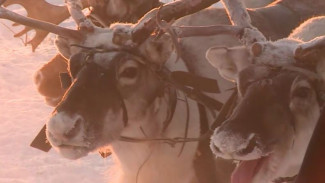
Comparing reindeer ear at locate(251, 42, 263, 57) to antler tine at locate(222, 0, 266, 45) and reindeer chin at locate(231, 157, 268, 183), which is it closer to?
antler tine at locate(222, 0, 266, 45)

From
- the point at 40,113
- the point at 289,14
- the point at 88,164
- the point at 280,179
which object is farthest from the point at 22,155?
the point at 280,179

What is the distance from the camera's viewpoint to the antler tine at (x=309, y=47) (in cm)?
346

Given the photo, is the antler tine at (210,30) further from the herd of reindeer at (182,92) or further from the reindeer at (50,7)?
the reindeer at (50,7)

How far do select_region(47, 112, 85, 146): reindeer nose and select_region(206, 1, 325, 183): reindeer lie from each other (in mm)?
911

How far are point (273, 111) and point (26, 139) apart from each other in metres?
5.69

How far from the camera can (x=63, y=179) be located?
7.20 meters

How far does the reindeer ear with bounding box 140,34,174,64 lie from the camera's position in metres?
4.07

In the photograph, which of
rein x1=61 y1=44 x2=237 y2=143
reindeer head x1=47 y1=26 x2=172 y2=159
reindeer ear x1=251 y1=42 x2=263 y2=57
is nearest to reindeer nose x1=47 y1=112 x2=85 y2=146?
A: reindeer head x1=47 y1=26 x2=172 y2=159

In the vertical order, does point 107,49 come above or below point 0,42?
above

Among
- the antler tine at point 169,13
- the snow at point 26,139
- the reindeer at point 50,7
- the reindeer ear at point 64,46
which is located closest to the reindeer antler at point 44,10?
the reindeer at point 50,7

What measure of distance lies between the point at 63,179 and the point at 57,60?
2709 mm

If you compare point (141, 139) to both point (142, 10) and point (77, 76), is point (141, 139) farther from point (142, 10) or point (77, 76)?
point (142, 10)

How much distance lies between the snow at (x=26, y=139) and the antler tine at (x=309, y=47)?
88.2 inches

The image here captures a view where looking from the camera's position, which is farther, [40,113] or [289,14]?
[40,113]
